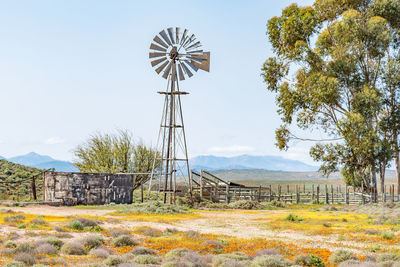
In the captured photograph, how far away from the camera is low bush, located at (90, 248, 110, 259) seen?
48.9 ft

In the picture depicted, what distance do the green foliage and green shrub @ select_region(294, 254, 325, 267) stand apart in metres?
35.0

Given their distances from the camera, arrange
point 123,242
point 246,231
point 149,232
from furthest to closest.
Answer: point 246,231 → point 149,232 → point 123,242

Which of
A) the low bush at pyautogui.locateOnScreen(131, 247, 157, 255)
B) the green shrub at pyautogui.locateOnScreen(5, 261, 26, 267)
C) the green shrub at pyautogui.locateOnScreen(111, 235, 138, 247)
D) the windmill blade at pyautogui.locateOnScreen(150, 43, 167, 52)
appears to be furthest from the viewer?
the windmill blade at pyautogui.locateOnScreen(150, 43, 167, 52)

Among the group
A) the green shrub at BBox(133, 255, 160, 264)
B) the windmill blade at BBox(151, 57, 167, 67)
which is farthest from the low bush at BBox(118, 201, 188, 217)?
the green shrub at BBox(133, 255, 160, 264)

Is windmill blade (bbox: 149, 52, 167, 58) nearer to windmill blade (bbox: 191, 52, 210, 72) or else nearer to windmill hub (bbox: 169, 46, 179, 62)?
windmill hub (bbox: 169, 46, 179, 62)

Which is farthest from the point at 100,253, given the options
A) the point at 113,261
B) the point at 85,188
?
the point at 85,188

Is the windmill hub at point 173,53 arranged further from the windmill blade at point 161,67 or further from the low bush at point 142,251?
the low bush at point 142,251

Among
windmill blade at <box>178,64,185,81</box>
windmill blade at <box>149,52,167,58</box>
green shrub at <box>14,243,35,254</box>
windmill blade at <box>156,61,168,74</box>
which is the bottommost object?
green shrub at <box>14,243,35,254</box>

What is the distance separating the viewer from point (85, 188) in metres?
35.7

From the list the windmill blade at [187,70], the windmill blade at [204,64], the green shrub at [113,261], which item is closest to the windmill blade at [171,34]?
the windmill blade at [187,70]

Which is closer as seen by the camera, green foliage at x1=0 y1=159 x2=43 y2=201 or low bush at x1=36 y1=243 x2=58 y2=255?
low bush at x1=36 y1=243 x2=58 y2=255

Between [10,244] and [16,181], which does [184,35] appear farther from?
[16,181]

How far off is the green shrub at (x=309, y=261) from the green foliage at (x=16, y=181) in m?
35.0

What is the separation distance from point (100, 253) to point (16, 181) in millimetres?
39683
